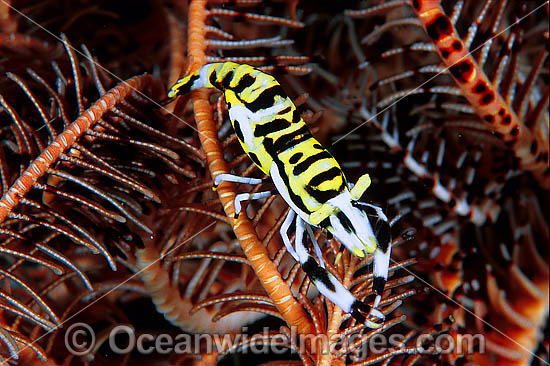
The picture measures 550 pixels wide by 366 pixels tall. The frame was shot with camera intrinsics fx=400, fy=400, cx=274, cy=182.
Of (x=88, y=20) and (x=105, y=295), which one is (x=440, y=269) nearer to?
(x=105, y=295)

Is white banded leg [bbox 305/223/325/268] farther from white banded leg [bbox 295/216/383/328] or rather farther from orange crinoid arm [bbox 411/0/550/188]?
orange crinoid arm [bbox 411/0/550/188]

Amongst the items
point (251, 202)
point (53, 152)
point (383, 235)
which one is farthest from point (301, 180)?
point (53, 152)

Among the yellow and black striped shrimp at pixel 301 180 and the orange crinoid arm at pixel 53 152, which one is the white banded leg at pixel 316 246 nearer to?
the yellow and black striped shrimp at pixel 301 180

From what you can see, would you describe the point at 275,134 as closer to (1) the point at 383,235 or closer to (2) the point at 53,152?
(1) the point at 383,235

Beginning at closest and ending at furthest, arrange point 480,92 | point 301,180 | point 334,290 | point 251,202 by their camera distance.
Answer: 1. point 334,290
2. point 301,180
3. point 480,92
4. point 251,202

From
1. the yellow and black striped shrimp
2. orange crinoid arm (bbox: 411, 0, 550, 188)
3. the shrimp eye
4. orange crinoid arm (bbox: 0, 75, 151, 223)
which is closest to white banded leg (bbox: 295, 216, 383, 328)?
the yellow and black striped shrimp

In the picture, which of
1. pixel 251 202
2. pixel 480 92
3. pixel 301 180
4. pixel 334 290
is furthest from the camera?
pixel 251 202

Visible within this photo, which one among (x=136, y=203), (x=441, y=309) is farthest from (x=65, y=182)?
(x=441, y=309)
